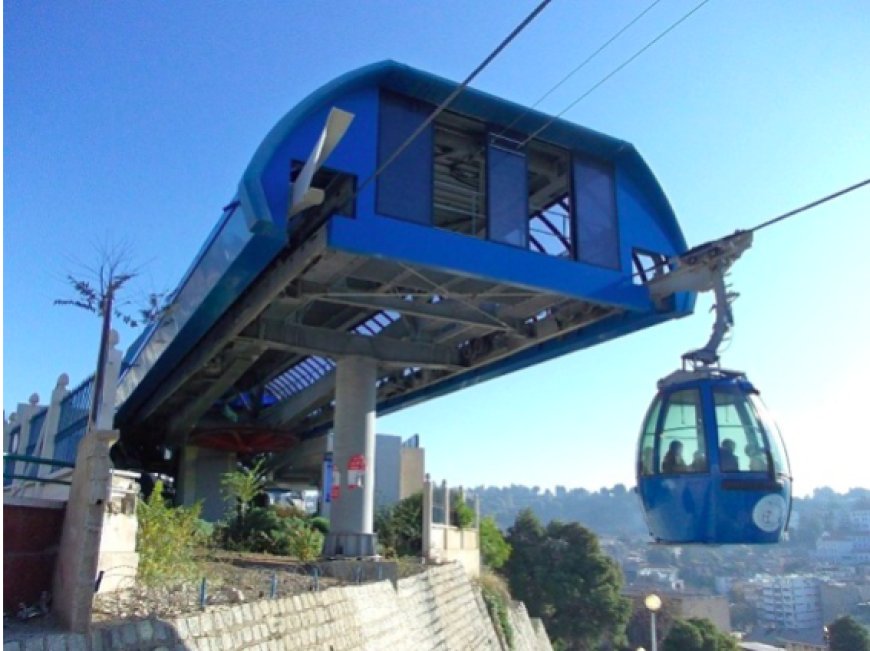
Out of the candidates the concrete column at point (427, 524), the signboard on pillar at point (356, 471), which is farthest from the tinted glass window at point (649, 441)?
the concrete column at point (427, 524)

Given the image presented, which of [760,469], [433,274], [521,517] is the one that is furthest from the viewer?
[521,517]

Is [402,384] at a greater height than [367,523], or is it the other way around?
[402,384]

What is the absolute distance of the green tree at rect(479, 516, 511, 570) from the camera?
98.3ft

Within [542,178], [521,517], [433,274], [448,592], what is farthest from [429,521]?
[521,517]

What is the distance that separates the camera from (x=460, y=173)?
16.8 meters

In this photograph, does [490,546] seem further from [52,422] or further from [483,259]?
[483,259]

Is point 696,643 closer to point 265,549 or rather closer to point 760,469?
point 265,549

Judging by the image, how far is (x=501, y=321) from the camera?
1739 centimetres

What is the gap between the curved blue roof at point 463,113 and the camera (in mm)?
12773

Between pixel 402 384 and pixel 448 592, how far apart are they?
9.15 metres

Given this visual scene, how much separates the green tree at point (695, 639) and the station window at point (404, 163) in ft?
152

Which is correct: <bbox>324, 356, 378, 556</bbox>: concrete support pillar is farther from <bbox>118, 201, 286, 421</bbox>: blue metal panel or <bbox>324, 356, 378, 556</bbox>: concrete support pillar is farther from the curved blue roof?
the curved blue roof

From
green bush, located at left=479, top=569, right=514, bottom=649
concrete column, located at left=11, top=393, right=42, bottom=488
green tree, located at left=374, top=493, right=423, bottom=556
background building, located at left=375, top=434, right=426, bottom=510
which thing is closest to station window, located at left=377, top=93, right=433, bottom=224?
green tree, located at left=374, top=493, right=423, bottom=556

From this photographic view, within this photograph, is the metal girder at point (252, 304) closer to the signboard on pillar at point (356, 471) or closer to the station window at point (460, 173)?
the station window at point (460, 173)
